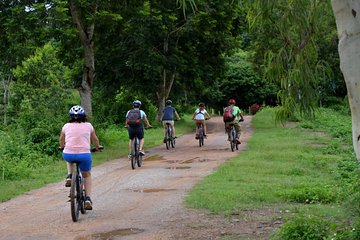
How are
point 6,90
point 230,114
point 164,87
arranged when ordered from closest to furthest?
point 230,114 < point 164,87 < point 6,90

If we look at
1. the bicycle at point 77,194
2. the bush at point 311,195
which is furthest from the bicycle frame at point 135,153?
the bicycle at point 77,194

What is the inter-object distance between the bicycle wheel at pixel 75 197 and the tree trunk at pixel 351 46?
4787 mm

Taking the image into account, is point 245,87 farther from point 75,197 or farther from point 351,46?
point 351,46

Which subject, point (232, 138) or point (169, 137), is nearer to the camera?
point (232, 138)

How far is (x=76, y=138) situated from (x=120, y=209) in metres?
1.65

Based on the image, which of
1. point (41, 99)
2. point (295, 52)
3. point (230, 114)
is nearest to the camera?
point (295, 52)

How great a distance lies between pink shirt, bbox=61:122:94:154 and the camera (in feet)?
29.8

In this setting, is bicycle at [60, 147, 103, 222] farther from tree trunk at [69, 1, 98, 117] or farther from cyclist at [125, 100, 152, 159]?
tree trunk at [69, 1, 98, 117]

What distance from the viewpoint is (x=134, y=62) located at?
30953mm

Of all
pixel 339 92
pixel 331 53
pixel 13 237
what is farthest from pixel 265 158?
pixel 339 92

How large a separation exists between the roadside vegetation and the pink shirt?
86.9 inches

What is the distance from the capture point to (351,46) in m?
5.46

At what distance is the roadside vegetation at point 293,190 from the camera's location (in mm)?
6918

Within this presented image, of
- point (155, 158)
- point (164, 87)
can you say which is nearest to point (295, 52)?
point (155, 158)
